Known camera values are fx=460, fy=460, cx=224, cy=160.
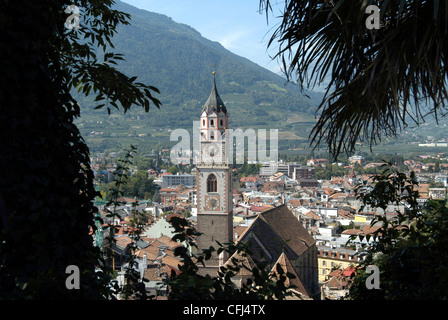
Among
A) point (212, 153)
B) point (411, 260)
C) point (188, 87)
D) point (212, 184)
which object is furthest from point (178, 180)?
point (188, 87)

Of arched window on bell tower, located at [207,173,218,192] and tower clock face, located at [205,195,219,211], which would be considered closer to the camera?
tower clock face, located at [205,195,219,211]

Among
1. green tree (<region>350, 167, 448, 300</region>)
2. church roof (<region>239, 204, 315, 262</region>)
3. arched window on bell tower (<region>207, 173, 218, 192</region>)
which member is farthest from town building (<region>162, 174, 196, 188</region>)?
green tree (<region>350, 167, 448, 300</region>)

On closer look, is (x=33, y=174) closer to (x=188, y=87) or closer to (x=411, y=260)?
(x=411, y=260)

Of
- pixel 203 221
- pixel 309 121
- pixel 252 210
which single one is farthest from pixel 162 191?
pixel 309 121

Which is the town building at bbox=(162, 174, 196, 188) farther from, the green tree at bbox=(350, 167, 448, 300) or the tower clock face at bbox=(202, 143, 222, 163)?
the green tree at bbox=(350, 167, 448, 300)

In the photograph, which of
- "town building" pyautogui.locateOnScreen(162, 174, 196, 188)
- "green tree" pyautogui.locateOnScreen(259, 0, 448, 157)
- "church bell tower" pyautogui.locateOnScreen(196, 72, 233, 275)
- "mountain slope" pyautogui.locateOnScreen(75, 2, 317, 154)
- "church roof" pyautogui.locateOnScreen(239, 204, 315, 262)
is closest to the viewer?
"green tree" pyautogui.locateOnScreen(259, 0, 448, 157)
